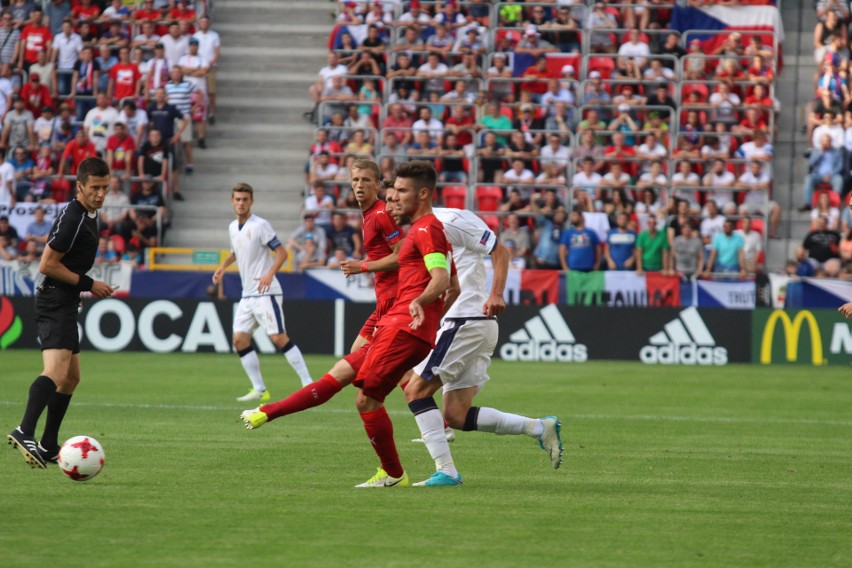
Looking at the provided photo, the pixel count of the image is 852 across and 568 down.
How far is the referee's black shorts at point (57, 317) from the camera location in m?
9.27

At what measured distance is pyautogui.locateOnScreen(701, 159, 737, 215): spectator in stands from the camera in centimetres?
2502

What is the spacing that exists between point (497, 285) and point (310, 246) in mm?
15506

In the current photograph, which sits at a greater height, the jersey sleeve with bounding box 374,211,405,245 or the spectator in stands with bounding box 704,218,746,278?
the jersey sleeve with bounding box 374,211,405,245

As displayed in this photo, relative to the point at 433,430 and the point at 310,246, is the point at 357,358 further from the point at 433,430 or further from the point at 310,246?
the point at 310,246

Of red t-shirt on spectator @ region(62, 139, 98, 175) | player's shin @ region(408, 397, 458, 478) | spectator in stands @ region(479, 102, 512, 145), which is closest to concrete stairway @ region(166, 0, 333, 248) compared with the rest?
red t-shirt on spectator @ region(62, 139, 98, 175)

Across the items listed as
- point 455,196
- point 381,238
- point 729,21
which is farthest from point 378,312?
point 729,21

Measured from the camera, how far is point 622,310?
2242cm

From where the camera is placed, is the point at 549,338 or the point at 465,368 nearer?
the point at 465,368

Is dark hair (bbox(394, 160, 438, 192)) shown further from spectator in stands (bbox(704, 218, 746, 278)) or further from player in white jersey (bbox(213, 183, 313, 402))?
A: spectator in stands (bbox(704, 218, 746, 278))

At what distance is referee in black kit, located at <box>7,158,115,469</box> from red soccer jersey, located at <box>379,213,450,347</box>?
6.87 ft

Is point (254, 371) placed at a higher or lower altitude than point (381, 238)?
lower

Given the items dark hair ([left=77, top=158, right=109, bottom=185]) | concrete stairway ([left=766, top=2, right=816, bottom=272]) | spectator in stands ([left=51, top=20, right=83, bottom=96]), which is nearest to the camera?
dark hair ([left=77, top=158, right=109, bottom=185])

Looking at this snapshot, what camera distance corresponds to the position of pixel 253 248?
15914mm

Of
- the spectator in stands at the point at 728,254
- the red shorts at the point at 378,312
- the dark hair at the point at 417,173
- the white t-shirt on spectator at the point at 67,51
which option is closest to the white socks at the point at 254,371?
the red shorts at the point at 378,312
